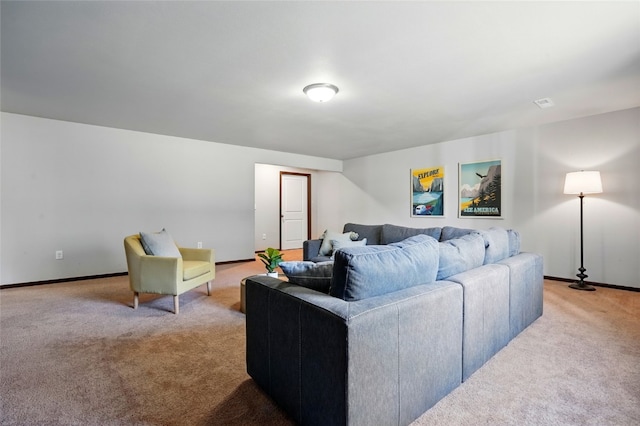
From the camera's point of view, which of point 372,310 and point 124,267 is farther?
point 124,267

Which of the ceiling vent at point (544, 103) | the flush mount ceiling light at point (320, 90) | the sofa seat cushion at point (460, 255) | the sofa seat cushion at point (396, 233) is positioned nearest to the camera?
the sofa seat cushion at point (460, 255)

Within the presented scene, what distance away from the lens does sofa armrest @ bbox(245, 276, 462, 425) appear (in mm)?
1214

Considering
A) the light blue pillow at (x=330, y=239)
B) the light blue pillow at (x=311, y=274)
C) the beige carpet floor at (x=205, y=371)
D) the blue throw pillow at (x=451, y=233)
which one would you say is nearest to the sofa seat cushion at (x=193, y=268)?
the beige carpet floor at (x=205, y=371)

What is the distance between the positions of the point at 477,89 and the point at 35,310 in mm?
5027

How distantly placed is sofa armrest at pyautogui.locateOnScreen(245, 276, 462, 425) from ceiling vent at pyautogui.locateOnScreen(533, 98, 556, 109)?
2.90 metres

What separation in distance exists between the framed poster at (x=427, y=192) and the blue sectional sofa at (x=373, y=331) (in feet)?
12.3

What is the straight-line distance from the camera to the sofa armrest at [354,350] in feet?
3.98

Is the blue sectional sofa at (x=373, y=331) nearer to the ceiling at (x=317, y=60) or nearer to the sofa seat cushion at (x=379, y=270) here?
the sofa seat cushion at (x=379, y=270)

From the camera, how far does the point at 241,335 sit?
99.6 inches

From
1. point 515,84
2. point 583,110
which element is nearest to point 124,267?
point 515,84

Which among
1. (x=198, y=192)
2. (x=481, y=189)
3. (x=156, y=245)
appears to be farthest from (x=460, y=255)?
(x=198, y=192)

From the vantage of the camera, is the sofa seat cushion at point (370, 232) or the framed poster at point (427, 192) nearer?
the sofa seat cushion at point (370, 232)

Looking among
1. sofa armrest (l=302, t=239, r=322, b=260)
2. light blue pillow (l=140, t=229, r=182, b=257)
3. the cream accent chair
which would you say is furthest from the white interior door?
the cream accent chair

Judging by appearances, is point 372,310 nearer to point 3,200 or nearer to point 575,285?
point 575,285
